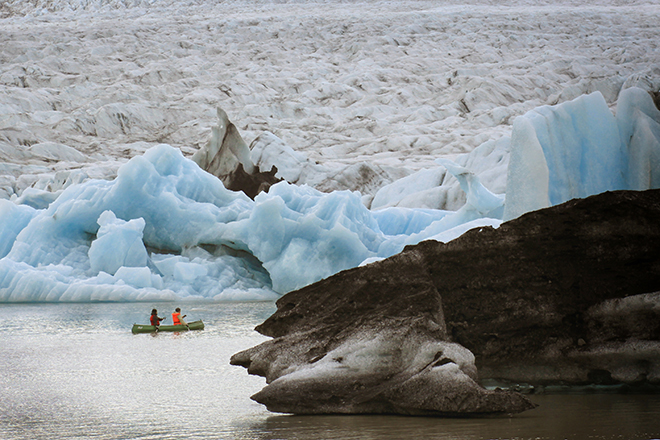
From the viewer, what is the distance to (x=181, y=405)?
434 cm

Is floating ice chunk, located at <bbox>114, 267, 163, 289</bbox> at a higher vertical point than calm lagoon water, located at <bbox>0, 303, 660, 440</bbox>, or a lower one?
higher

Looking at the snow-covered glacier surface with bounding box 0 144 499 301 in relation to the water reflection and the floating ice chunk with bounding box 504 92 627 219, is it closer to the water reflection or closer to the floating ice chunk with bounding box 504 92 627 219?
the floating ice chunk with bounding box 504 92 627 219

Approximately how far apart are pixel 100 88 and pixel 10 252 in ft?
54.8

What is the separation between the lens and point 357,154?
22266 mm

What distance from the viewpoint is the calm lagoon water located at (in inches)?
133

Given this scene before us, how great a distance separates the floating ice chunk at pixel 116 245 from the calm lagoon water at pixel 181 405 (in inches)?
159

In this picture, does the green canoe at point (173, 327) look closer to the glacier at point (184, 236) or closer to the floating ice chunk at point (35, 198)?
the glacier at point (184, 236)

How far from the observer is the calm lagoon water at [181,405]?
11.1 feet

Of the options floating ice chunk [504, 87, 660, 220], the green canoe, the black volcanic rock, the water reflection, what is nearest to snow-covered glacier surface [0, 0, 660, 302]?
floating ice chunk [504, 87, 660, 220]

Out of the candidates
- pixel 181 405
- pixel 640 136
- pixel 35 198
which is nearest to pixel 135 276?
pixel 35 198

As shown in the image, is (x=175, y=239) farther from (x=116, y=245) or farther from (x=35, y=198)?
(x=35, y=198)

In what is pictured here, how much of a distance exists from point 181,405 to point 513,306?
85.6 inches

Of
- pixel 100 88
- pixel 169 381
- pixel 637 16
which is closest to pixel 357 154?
pixel 100 88

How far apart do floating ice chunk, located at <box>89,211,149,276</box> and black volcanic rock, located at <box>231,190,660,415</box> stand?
781 centimetres
